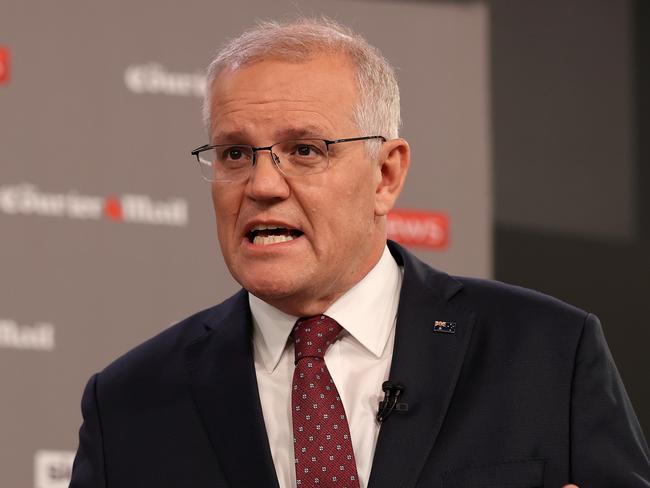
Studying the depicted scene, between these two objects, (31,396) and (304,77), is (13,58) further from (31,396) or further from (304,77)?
(304,77)

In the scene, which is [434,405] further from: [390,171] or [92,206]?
[92,206]

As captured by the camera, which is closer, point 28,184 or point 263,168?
point 263,168

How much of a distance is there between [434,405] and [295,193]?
0.49 m

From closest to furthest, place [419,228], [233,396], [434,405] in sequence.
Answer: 1. [434,405]
2. [233,396]
3. [419,228]

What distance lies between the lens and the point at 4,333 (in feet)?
12.5

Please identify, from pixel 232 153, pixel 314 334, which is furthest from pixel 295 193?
pixel 314 334

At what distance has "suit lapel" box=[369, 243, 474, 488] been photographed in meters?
2.24

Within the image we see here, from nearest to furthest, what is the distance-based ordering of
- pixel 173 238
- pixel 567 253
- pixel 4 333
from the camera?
pixel 4 333 → pixel 173 238 → pixel 567 253

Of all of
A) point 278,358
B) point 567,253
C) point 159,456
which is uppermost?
point 567,253

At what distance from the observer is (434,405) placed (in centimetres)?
232

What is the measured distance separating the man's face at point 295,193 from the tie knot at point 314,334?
0.08 feet

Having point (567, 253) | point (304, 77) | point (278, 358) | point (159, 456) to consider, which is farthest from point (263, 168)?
point (567, 253)

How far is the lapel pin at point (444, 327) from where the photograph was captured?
8.02 ft

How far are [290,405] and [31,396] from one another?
5.46ft
